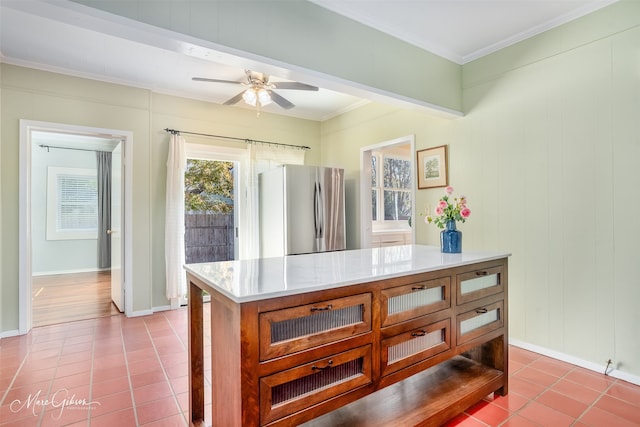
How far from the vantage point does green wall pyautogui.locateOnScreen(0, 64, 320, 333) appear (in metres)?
3.21

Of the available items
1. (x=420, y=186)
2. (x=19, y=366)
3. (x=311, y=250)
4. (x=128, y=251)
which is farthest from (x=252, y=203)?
(x=19, y=366)

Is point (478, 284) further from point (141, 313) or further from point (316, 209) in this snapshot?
point (141, 313)

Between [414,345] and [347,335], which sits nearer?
[347,335]

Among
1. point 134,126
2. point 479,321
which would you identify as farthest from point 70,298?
point 479,321

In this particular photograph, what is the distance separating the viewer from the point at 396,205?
5.52 metres

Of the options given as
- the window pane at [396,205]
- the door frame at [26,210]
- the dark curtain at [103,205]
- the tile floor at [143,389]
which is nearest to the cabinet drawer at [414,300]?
the tile floor at [143,389]

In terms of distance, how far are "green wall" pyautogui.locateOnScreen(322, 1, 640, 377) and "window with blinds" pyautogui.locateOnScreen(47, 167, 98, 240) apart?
23.8 ft

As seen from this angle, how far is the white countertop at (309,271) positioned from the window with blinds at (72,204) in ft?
22.0

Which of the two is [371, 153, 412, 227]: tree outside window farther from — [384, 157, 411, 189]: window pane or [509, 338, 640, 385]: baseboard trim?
[509, 338, 640, 385]: baseboard trim

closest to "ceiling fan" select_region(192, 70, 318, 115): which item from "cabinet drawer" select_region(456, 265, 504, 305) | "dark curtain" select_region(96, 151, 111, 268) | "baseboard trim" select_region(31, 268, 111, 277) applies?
"cabinet drawer" select_region(456, 265, 504, 305)

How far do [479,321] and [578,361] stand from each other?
4.07 feet

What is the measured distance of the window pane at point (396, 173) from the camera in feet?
17.9

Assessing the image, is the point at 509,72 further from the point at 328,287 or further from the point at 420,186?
the point at 328,287

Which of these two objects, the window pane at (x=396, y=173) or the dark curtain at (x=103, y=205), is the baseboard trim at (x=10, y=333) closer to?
the dark curtain at (x=103, y=205)
